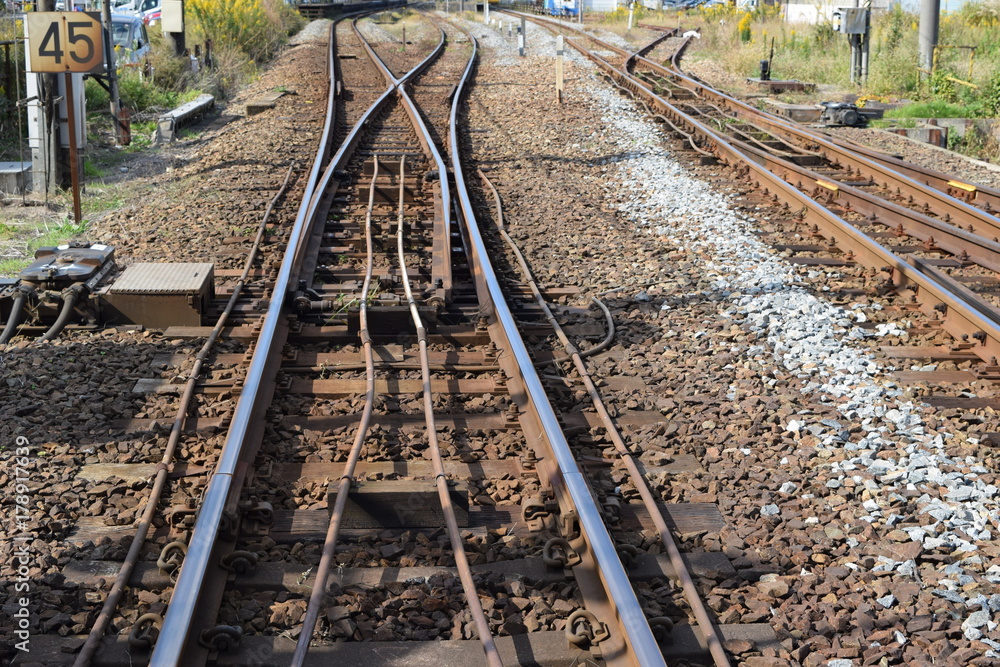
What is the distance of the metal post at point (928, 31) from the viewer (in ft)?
58.4

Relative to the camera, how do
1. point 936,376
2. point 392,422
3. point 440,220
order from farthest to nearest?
point 440,220, point 936,376, point 392,422

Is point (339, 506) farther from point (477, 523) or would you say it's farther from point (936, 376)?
point (936, 376)

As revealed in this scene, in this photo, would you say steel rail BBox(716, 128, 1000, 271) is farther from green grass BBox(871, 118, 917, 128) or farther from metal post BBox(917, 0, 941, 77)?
metal post BBox(917, 0, 941, 77)

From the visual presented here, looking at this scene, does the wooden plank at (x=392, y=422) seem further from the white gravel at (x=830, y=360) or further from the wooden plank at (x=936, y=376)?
the wooden plank at (x=936, y=376)

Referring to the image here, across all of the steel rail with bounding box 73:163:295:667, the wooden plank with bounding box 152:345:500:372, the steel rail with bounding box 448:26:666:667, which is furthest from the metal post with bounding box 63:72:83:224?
the steel rail with bounding box 448:26:666:667

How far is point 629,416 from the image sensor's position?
4.98m

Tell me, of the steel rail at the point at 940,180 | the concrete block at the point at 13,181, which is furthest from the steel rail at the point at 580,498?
the concrete block at the point at 13,181

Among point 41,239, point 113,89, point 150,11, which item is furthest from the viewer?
point 150,11

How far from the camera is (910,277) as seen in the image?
6.62 m

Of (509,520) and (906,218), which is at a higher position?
(906,218)

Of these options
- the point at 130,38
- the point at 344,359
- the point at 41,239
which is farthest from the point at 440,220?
the point at 130,38

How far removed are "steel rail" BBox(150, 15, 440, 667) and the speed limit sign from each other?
3346mm

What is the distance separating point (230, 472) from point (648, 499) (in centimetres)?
165

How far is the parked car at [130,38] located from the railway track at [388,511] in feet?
45.8
